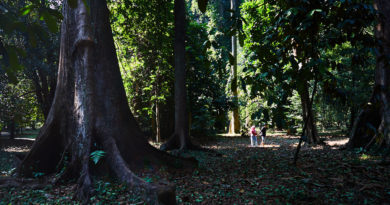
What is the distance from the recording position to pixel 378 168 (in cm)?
544

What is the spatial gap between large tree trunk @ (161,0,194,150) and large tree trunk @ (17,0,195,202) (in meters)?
4.34

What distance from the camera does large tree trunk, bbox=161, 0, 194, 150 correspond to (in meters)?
10.7

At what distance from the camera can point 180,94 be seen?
36.8ft

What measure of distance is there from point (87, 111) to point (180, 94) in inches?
235

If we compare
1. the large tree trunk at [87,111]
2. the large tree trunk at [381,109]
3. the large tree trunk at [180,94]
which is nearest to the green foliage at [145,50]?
the large tree trunk at [180,94]

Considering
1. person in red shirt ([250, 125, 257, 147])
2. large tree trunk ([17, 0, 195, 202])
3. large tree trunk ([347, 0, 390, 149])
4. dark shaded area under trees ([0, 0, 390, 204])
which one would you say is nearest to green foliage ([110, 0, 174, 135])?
dark shaded area under trees ([0, 0, 390, 204])

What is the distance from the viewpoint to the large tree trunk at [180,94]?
10.7 m

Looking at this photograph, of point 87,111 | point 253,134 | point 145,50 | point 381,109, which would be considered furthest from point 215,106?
point 145,50

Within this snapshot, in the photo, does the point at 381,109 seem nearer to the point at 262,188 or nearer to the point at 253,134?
the point at 262,188

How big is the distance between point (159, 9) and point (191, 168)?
7947mm

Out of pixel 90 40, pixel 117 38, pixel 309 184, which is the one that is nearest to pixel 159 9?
pixel 117 38

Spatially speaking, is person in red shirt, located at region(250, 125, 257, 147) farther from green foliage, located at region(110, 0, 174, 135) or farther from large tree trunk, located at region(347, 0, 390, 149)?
green foliage, located at region(110, 0, 174, 135)

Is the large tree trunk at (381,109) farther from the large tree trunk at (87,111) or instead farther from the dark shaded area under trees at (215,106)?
the large tree trunk at (87,111)

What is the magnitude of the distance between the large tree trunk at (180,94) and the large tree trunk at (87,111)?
4.34 m
